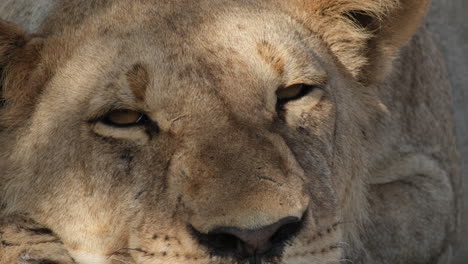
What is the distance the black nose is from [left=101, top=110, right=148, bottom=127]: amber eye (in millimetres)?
543

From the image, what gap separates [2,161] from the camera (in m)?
3.53

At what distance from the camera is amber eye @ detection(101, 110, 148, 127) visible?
322cm

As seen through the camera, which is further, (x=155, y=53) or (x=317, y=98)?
(x=317, y=98)

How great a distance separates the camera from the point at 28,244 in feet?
11.5

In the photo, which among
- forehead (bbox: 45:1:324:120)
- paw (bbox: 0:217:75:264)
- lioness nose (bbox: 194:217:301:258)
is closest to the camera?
lioness nose (bbox: 194:217:301:258)

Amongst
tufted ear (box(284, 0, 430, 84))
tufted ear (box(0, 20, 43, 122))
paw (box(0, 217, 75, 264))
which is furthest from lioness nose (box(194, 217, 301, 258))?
tufted ear (box(284, 0, 430, 84))

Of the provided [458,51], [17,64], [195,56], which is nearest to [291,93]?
[195,56]

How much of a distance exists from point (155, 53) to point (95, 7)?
18.3 inches

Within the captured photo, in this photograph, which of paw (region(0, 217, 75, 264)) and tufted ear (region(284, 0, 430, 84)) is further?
tufted ear (region(284, 0, 430, 84))

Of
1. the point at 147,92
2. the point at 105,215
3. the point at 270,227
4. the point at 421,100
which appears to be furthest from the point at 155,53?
the point at 421,100

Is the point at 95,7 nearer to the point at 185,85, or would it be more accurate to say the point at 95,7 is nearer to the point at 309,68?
the point at 185,85

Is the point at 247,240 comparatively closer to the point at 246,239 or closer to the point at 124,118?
the point at 246,239

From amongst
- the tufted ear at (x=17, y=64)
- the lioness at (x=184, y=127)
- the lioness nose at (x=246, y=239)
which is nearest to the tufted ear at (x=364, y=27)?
the lioness at (x=184, y=127)

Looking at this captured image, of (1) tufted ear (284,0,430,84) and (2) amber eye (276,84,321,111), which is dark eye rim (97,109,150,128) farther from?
(1) tufted ear (284,0,430,84)
